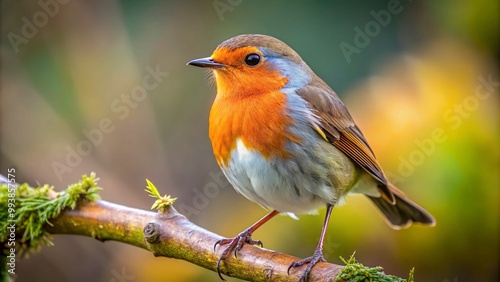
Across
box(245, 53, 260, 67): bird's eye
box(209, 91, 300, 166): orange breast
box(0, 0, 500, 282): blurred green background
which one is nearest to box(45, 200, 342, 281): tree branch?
box(209, 91, 300, 166): orange breast

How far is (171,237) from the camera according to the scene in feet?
9.27

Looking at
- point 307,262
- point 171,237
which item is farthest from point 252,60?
point 307,262

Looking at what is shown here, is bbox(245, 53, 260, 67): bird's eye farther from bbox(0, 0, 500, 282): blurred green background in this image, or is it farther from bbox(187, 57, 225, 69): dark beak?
bbox(0, 0, 500, 282): blurred green background

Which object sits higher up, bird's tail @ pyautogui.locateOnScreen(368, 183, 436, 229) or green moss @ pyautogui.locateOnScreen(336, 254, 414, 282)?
bird's tail @ pyautogui.locateOnScreen(368, 183, 436, 229)

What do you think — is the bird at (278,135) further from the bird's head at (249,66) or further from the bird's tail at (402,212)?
the bird's tail at (402,212)

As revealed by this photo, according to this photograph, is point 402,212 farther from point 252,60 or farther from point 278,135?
point 252,60

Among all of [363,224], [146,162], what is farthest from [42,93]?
[363,224]

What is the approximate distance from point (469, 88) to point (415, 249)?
1.47 meters

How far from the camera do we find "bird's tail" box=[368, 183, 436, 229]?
3.78 m

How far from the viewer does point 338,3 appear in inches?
253

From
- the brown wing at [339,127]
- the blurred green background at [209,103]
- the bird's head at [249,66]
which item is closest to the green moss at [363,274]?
the brown wing at [339,127]

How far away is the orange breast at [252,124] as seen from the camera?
3.06 metres

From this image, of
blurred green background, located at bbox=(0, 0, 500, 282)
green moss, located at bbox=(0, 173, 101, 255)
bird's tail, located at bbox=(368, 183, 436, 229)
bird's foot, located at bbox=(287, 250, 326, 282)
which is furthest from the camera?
blurred green background, located at bbox=(0, 0, 500, 282)

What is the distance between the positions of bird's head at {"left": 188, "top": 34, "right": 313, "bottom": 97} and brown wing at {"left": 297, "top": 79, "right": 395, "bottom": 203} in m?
0.12
